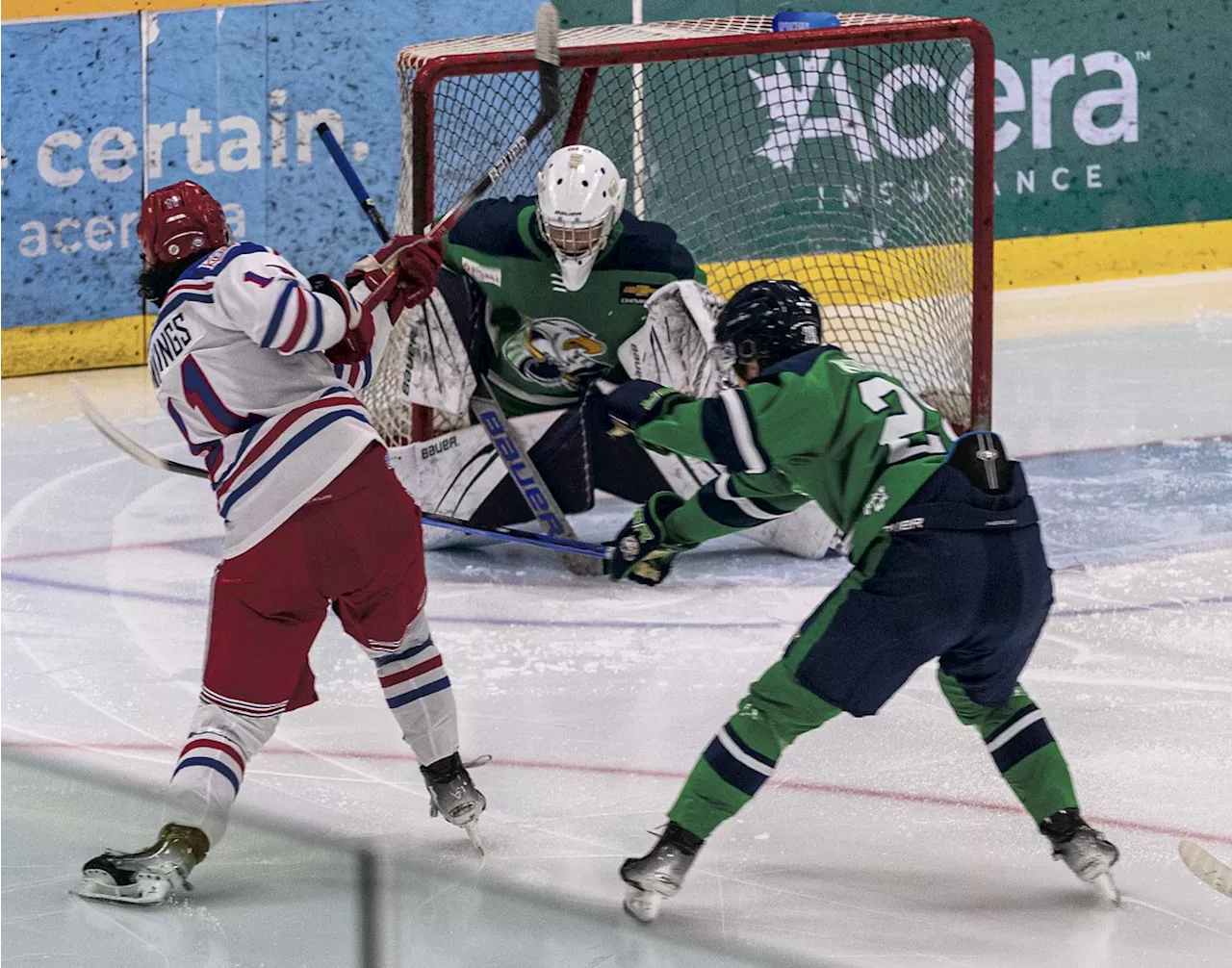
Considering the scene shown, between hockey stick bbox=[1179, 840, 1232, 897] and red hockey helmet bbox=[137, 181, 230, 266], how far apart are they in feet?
5.18

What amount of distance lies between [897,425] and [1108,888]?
734 millimetres

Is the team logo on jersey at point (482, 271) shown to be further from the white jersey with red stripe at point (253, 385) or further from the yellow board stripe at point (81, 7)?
the yellow board stripe at point (81, 7)

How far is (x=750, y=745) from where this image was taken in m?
2.66

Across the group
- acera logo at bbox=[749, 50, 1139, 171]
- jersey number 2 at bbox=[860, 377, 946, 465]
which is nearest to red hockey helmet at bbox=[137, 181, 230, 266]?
jersey number 2 at bbox=[860, 377, 946, 465]

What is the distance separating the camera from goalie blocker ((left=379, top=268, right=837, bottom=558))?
4.67 metres

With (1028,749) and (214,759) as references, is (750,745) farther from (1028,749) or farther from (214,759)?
(214,759)

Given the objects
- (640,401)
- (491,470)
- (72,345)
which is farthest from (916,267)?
(640,401)

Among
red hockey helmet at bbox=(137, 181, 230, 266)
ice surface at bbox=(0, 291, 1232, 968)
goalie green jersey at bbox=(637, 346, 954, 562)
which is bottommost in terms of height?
ice surface at bbox=(0, 291, 1232, 968)

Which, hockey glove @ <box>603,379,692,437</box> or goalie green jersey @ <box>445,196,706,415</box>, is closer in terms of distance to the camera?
hockey glove @ <box>603,379,692,437</box>

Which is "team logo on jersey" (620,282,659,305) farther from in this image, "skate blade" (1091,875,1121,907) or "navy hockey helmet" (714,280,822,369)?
"skate blade" (1091,875,1121,907)

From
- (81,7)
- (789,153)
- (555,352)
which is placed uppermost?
(81,7)

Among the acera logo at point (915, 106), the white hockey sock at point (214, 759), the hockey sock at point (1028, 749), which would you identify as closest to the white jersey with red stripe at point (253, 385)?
the white hockey sock at point (214, 759)

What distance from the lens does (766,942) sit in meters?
2.68

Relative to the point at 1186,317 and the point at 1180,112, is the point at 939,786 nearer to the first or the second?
the point at 1186,317
